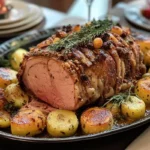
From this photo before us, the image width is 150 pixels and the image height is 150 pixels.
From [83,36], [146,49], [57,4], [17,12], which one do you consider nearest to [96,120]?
[83,36]

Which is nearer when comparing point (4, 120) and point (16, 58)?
point (4, 120)

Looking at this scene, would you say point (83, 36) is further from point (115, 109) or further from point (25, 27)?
point (25, 27)

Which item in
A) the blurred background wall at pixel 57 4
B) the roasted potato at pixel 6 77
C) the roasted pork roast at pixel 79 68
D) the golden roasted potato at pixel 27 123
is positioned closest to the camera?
the golden roasted potato at pixel 27 123

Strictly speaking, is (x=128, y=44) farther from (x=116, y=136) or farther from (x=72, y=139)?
(x=72, y=139)

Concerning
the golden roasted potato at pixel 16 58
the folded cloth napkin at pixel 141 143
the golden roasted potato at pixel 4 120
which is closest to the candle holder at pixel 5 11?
the golden roasted potato at pixel 16 58

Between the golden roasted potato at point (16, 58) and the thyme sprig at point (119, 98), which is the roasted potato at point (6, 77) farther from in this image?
the thyme sprig at point (119, 98)

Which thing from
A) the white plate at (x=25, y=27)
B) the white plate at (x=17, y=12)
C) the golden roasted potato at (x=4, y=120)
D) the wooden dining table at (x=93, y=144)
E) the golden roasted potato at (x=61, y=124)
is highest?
the white plate at (x=17, y=12)

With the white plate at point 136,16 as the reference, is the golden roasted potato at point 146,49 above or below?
above
